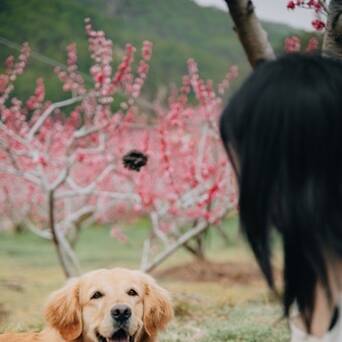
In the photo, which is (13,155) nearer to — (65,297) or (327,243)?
(65,297)

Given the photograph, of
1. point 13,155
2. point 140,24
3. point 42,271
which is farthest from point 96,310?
point 140,24

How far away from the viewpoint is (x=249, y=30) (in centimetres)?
369

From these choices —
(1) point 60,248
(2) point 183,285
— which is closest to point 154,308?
(1) point 60,248

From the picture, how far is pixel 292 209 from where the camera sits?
173cm

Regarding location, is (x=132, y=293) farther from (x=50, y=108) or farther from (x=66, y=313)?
(x=50, y=108)

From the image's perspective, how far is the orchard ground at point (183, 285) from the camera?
6.22 meters

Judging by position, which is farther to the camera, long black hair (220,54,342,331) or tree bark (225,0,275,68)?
tree bark (225,0,275,68)

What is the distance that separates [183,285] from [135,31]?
854 inches

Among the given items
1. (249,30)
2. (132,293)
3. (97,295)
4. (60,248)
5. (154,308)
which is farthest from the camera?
(60,248)

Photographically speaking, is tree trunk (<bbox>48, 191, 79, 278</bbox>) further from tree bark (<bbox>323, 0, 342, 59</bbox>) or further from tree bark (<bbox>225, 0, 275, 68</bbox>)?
tree bark (<bbox>323, 0, 342, 59</bbox>)

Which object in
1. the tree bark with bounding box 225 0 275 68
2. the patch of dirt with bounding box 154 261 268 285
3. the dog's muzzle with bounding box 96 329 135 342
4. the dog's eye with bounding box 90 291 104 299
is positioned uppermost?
the tree bark with bounding box 225 0 275 68

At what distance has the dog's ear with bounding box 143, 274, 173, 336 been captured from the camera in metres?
4.50

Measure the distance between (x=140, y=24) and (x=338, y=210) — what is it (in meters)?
31.9

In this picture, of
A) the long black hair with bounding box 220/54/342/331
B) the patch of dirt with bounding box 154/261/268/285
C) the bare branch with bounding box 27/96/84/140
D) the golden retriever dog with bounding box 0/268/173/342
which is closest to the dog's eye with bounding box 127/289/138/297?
the golden retriever dog with bounding box 0/268/173/342
